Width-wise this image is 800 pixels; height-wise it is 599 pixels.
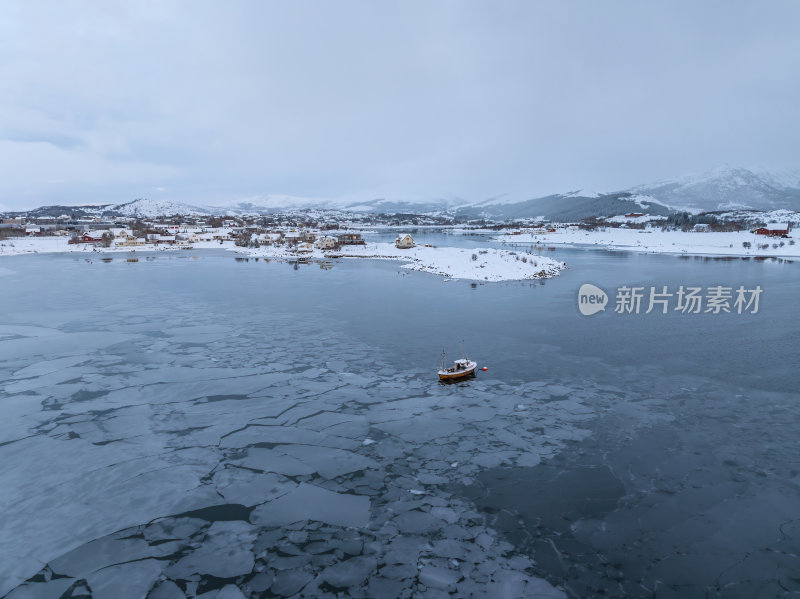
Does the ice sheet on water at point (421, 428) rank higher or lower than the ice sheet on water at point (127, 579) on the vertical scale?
higher

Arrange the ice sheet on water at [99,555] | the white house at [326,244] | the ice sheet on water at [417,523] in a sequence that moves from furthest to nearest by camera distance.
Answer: the white house at [326,244]
the ice sheet on water at [417,523]
the ice sheet on water at [99,555]

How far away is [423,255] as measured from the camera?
185 ft

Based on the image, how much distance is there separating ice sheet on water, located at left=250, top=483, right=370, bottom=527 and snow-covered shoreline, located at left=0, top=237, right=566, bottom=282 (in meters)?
30.3

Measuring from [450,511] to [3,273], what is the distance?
173ft

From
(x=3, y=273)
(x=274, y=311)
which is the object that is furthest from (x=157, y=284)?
(x=3, y=273)

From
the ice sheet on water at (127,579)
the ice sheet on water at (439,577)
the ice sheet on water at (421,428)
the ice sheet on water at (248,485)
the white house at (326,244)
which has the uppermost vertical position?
the white house at (326,244)

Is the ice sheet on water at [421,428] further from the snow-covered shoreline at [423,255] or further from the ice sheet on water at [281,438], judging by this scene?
the snow-covered shoreline at [423,255]

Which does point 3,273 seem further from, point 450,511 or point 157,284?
point 450,511

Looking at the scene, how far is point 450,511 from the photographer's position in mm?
8664

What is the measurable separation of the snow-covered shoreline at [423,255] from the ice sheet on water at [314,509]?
30.3 metres

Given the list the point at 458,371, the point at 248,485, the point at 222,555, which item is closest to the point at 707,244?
the point at 458,371

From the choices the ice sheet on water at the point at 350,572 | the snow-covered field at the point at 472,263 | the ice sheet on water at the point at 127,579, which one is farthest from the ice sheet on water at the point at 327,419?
the snow-covered field at the point at 472,263

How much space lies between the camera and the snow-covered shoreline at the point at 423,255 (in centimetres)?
4066

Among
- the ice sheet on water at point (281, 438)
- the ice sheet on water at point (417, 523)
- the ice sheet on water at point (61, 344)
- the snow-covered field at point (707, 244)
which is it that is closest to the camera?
the ice sheet on water at point (417, 523)
